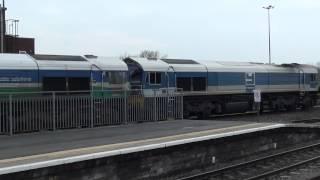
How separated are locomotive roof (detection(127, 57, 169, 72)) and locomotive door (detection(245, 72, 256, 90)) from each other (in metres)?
8.62

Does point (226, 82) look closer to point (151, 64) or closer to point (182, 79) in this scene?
point (182, 79)

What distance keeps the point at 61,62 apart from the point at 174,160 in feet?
43.0

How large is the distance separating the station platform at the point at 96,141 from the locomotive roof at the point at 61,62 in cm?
698

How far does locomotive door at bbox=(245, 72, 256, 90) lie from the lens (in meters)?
40.2

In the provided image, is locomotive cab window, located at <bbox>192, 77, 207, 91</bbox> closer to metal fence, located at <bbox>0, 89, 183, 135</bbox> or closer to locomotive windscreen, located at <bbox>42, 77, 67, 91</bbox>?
locomotive windscreen, located at <bbox>42, 77, 67, 91</bbox>

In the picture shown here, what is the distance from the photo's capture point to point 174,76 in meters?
33.8

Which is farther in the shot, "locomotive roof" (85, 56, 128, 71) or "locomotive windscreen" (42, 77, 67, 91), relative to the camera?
"locomotive roof" (85, 56, 128, 71)

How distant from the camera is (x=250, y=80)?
4056 centimetres

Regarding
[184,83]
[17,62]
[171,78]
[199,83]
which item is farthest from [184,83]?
[17,62]

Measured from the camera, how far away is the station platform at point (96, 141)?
11.4 m

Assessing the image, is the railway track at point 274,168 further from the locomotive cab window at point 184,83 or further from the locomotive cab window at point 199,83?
the locomotive cab window at point 199,83

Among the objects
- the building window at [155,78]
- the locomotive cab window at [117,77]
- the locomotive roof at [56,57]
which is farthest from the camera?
the building window at [155,78]

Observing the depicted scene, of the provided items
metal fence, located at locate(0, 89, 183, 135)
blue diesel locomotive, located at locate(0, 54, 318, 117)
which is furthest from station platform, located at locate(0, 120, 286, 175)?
blue diesel locomotive, located at locate(0, 54, 318, 117)

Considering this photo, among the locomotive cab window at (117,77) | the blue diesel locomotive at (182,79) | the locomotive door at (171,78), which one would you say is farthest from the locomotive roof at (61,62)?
the locomotive door at (171,78)
